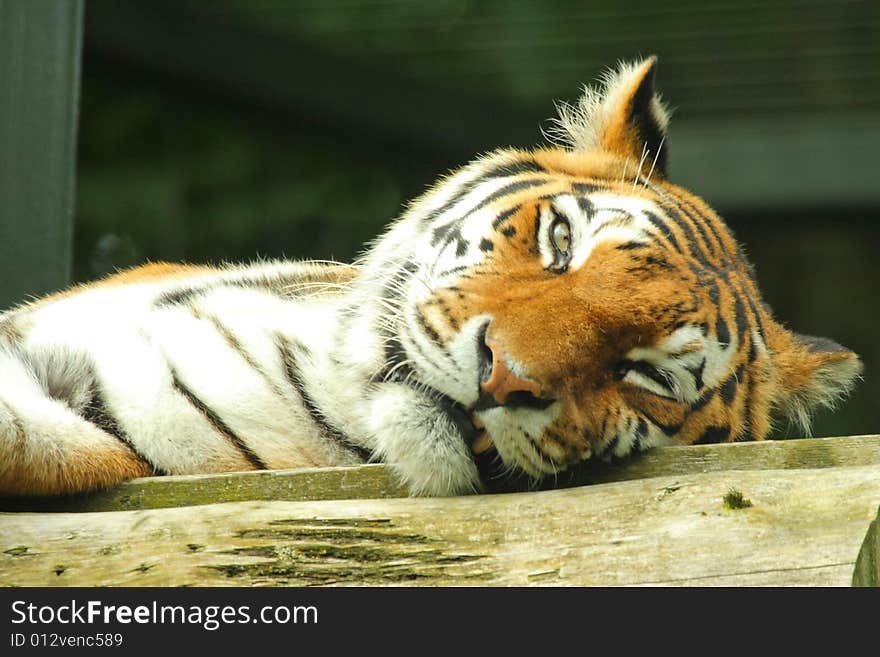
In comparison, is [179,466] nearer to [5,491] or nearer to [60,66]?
[5,491]

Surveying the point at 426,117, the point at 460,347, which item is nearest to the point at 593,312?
the point at 460,347

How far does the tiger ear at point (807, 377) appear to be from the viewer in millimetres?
2896

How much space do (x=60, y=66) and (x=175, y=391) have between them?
1843 mm

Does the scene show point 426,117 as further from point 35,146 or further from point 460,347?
point 460,347

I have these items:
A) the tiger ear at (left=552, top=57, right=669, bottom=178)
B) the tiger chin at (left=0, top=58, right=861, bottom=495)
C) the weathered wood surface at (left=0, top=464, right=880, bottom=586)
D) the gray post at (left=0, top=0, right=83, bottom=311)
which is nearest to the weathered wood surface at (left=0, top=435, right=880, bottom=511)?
the tiger chin at (left=0, top=58, right=861, bottom=495)

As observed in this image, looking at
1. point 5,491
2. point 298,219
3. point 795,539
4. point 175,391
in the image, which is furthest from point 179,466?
point 298,219

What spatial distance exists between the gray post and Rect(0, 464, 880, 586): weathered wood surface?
6.47 feet

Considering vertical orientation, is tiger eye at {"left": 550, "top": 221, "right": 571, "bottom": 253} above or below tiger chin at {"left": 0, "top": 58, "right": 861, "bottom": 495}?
above

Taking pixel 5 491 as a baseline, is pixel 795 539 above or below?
above

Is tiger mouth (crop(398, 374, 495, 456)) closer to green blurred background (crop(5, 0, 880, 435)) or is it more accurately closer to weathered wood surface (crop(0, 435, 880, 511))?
weathered wood surface (crop(0, 435, 880, 511))

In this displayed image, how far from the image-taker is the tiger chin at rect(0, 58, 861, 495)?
Answer: 88.1 inches

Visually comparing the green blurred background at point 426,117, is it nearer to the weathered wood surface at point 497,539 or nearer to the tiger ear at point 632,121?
the tiger ear at point 632,121
